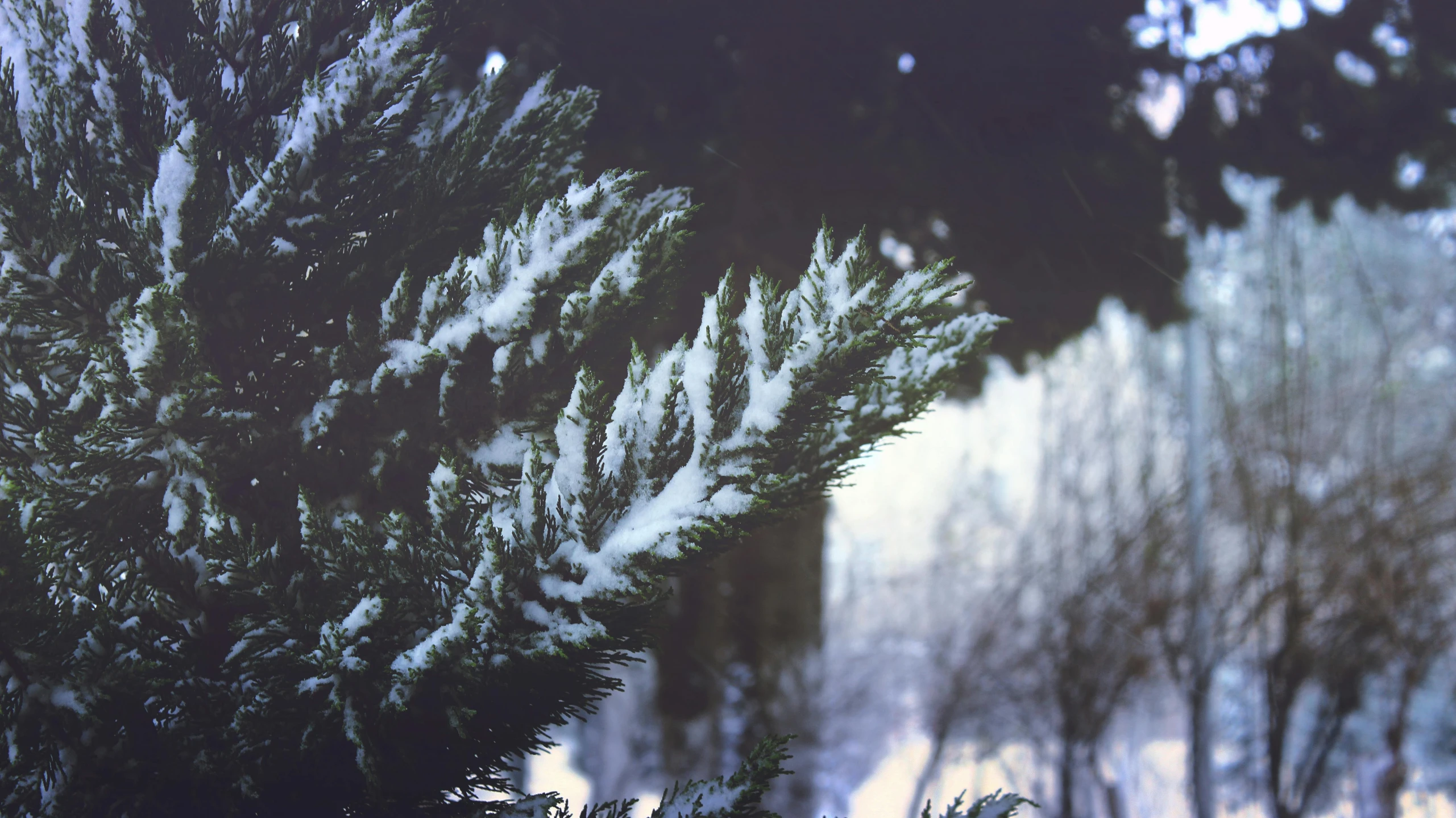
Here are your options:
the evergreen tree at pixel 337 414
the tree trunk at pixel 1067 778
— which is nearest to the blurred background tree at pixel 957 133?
the evergreen tree at pixel 337 414

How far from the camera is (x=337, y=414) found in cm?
127

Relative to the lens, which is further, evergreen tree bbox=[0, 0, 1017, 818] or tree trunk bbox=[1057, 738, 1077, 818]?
tree trunk bbox=[1057, 738, 1077, 818]

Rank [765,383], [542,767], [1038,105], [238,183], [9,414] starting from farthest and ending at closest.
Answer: [542,767] → [1038,105] → [238,183] → [9,414] → [765,383]

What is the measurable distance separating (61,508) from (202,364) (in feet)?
0.89

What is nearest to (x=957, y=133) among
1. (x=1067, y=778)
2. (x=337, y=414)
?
(x=337, y=414)

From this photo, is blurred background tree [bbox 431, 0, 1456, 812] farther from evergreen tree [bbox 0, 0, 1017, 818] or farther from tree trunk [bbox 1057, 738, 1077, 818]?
tree trunk [bbox 1057, 738, 1077, 818]

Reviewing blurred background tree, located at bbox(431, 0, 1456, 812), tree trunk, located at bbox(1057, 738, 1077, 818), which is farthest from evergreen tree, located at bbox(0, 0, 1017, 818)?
tree trunk, located at bbox(1057, 738, 1077, 818)

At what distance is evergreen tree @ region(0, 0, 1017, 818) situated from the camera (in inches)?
40.3

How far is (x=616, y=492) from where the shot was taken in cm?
104

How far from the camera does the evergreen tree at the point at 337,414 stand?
1.02 meters

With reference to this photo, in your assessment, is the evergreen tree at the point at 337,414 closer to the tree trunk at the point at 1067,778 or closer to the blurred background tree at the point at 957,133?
the blurred background tree at the point at 957,133

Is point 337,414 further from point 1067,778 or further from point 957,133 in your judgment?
point 1067,778

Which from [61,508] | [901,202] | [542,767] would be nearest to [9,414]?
[61,508]

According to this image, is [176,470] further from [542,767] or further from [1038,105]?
[542,767]
